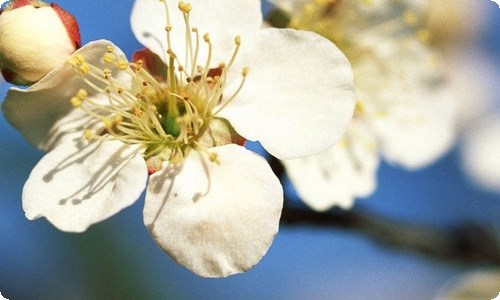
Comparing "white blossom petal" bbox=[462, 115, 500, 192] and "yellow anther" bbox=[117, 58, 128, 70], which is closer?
"yellow anther" bbox=[117, 58, 128, 70]

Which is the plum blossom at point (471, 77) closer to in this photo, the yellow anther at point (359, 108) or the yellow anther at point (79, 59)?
the yellow anther at point (359, 108)

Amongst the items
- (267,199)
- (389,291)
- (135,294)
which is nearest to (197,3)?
(267,199)

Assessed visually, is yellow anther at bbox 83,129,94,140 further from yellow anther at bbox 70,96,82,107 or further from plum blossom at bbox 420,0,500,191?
plum blossom at bbox 420,0,500,191

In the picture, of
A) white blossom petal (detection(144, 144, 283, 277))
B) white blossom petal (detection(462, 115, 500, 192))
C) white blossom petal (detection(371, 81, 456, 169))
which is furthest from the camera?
white blossom petal (detection(462, 115, 500, 192))

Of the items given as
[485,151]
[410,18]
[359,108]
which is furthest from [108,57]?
Result: [485,151]

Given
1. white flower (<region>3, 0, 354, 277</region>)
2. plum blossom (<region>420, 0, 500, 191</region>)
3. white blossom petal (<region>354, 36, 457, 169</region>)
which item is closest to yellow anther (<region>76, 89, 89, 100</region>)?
white flower (<region>3, 0, 354, 277</region>)
